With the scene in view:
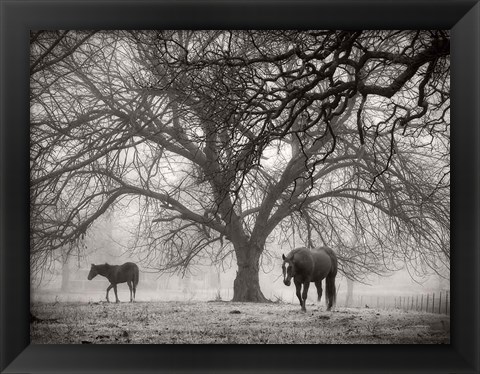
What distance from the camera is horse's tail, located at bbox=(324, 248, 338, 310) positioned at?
4.08 m

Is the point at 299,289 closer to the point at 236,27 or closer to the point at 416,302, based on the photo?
the point at 416,302

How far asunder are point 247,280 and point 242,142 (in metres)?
0.95

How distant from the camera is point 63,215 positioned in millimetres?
4078

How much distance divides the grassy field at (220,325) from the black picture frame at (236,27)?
0.26 feet

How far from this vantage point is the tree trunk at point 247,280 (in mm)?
4105

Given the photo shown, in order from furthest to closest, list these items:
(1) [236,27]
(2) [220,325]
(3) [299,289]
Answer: (3) [299,289] < (2) [220,325] < (1) [236,27]

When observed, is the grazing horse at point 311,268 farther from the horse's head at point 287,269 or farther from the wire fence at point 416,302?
the wire fence at point 416,302

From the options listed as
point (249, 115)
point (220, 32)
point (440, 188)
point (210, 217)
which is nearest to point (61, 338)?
point (210, 217)

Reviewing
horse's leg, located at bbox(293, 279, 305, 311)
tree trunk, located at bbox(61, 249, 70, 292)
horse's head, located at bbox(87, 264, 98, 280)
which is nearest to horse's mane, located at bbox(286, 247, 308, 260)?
horse's leg, located at bbox(293, 279, 305, 311)

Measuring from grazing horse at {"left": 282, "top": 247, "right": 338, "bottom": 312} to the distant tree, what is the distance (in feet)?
0.31

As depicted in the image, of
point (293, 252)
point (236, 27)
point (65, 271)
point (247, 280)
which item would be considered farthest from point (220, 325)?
point (236, 27)

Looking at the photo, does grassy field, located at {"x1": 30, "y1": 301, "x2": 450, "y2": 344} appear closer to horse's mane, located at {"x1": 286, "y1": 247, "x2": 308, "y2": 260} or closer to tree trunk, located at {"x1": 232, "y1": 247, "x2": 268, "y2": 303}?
tree trunk, located at {"x1": 232, "y1": 247, "x2": 268, "y2": 303}

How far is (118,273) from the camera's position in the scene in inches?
157
